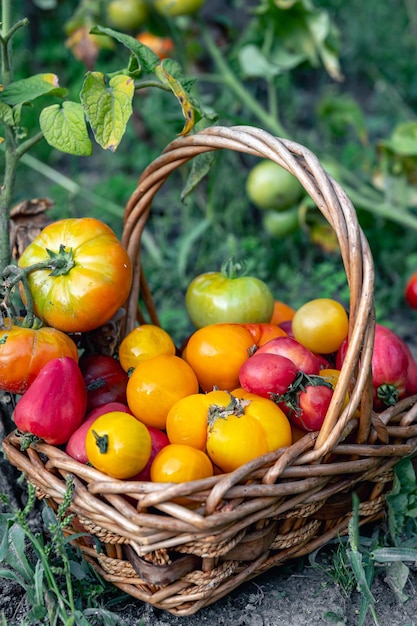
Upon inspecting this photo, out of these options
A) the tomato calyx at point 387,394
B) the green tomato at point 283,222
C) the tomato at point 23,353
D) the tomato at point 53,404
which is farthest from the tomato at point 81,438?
the green tomato at point 283,222

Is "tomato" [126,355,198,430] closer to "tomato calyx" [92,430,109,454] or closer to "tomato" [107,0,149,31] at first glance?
"tomato calyx" [92,430,109,454]

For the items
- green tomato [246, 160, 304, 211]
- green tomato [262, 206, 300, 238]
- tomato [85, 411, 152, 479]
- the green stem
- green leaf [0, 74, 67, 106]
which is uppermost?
green leaf [0, 74, 67, 106]

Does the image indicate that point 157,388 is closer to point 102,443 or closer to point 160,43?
point 102,443

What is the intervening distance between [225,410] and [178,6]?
191cm

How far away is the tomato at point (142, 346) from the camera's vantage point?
140 cm

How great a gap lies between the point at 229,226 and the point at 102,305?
179cm

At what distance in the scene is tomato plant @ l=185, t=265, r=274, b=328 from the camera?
4.97 feet

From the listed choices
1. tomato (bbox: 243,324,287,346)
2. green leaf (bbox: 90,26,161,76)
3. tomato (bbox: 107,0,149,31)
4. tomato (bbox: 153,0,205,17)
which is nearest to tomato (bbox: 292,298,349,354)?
tomato (bbox: 243,324,287,346)

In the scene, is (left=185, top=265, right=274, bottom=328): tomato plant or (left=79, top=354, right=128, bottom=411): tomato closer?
(left=79, top=354, right=128, bottom=411): tomato

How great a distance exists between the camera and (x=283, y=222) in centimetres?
284

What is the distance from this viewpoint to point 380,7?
13.0 ft

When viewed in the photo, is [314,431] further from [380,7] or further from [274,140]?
[380,7]

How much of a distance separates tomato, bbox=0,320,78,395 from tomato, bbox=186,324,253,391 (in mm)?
269

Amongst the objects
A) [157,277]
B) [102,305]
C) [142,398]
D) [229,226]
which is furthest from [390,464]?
[229,226]
